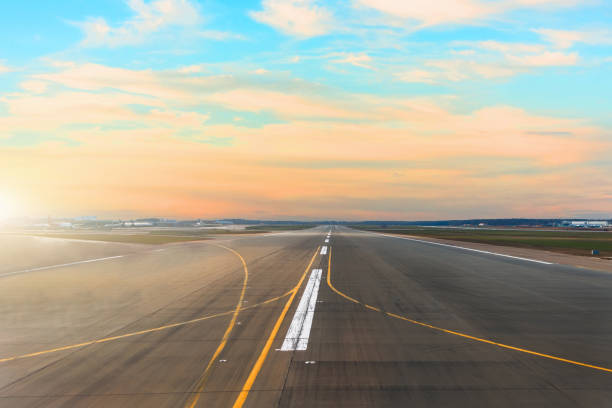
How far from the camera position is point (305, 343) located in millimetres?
9430

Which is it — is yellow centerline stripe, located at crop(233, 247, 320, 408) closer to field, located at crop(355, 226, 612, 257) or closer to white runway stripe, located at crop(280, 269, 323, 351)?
white runway stripe, located at crop(280, 269, 323, 351)

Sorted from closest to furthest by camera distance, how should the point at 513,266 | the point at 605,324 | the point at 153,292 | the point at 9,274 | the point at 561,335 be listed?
the point at 561,335
the point at 605,324
the point at 153,292
the point at 9,274
the point at 513,266

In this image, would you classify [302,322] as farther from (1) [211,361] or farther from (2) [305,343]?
(1) [211,361]

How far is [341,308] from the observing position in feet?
44.0

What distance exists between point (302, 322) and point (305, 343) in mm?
2036

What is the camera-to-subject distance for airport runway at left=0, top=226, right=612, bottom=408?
6762 millimetres

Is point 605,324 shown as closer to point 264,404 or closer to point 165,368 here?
point 264,404

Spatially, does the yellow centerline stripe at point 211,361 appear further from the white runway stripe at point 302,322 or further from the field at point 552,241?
the field at point 552,241

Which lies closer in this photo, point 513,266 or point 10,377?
point 10,377

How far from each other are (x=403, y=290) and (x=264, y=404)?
458 inches

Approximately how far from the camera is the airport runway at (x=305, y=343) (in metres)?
6.76

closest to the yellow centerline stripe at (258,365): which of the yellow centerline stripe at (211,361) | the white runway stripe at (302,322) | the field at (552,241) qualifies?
the white runway stripe at (302,322)

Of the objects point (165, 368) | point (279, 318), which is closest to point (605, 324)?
point (279, 318)

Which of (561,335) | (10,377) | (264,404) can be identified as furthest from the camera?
(561,335)
